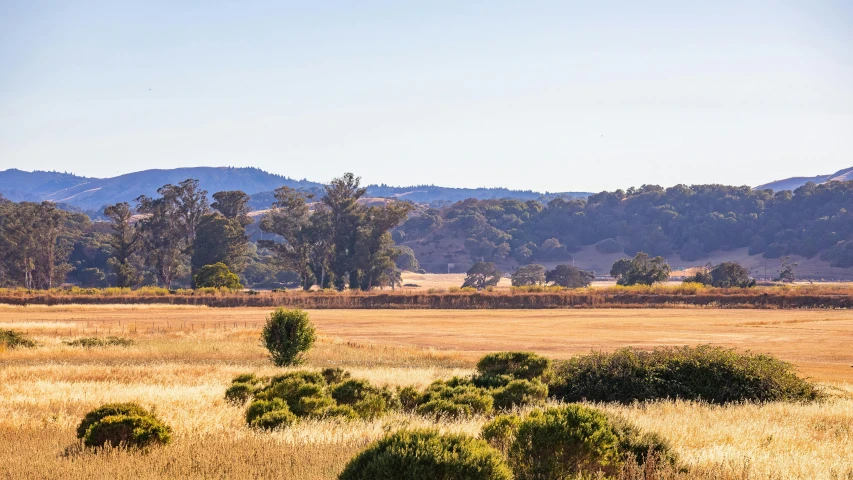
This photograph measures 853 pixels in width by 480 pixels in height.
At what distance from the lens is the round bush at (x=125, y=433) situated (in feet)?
39.1

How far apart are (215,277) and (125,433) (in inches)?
3335

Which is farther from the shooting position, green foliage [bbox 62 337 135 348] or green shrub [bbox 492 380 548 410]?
green foliage [bbox 62 337 135 348]

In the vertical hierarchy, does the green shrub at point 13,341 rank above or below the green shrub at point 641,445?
below

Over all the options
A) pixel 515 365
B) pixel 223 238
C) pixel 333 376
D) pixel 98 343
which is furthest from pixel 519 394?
pixel 223 238

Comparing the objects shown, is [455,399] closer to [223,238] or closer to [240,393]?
[240,393]

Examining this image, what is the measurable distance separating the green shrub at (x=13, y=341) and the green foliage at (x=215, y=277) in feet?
183

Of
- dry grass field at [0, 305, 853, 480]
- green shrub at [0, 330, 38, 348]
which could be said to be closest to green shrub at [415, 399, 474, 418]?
dry grass field at [0, 305, 853, 480]

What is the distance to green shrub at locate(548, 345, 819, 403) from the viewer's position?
2033cm

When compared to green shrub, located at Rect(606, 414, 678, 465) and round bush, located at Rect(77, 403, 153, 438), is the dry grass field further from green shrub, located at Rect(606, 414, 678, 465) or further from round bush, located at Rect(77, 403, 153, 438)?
green shrub, located at Rect(606, 414, 678, 465)

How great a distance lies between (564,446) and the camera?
9.43 meters

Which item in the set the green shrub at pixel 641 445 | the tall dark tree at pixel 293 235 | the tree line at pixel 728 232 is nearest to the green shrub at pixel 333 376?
the green shrub at pixel 641 445

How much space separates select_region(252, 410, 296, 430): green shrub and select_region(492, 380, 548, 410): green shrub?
6.03 meters

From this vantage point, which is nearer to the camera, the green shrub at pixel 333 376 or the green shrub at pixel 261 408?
the green shrub at pixel 261 408

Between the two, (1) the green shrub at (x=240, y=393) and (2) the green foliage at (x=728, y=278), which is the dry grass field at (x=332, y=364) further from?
(2) the green foliage at (x=728, y=278)
